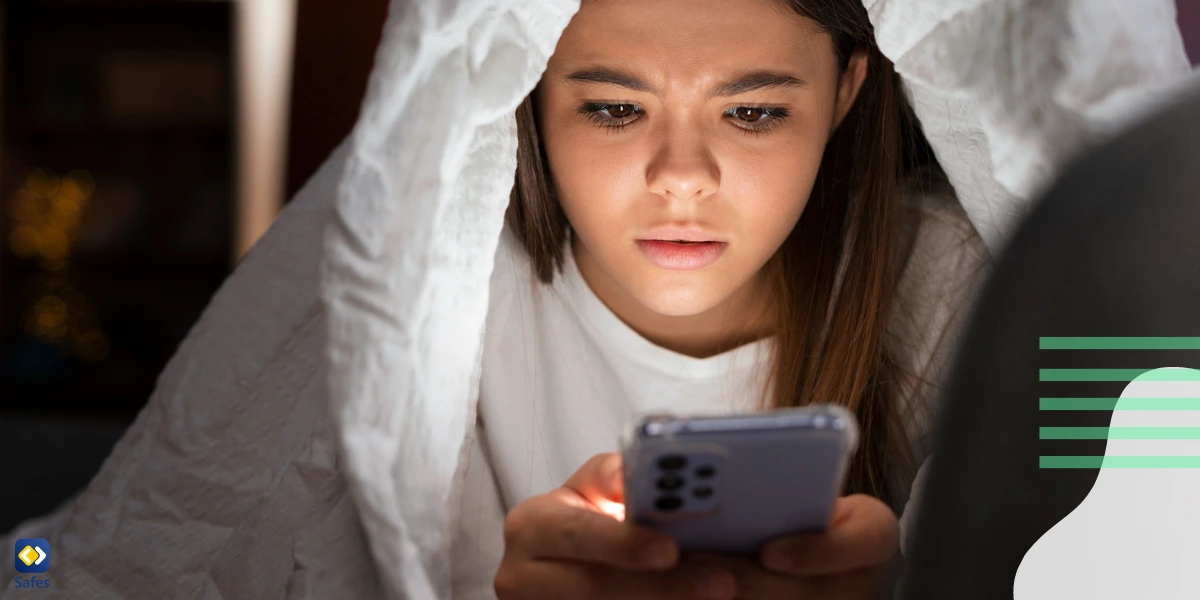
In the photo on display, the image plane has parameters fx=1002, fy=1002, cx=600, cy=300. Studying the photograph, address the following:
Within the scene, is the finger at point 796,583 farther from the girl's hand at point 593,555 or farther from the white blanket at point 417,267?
the white blanket at point 417,267

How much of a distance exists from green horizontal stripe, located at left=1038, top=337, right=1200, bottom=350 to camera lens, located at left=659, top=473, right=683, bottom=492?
185mm

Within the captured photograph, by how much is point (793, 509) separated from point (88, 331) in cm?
236

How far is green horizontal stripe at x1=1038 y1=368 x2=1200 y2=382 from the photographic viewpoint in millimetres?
302

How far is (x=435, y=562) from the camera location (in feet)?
2.13

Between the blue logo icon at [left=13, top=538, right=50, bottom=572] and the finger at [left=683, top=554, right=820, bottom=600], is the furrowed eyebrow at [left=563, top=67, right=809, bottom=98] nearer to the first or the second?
the finger at [left=683, top=554, right=820, bottom=600]

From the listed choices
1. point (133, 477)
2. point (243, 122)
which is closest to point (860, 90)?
point (133, 477)

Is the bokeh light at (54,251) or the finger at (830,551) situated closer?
the finger at (830,551)

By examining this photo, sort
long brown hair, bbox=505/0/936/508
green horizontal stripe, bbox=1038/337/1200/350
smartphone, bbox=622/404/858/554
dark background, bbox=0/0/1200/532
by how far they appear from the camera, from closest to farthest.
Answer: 1. green horizontal stripe, bbox=1038/337/1200/350
2. smartphone, bbox=622/404/858/554
3. long brown hair, bbox=505/0/936/508
4. dark background, bbox=0/0/1200/532

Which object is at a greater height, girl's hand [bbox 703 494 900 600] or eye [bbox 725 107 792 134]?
eye [bbox 725 107 792 134]

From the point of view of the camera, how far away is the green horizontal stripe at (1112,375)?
11.9 inches

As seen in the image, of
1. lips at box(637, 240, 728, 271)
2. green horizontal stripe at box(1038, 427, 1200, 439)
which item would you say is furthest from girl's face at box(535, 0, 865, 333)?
green horizontal stripe at box(1038, 427, 1200, 439)

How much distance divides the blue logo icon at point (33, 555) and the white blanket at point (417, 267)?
0.02m

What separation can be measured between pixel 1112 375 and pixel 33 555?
2.87 ft

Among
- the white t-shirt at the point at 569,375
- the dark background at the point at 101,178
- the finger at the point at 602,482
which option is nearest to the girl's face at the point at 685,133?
the white t-shirt at the point at 569,375
